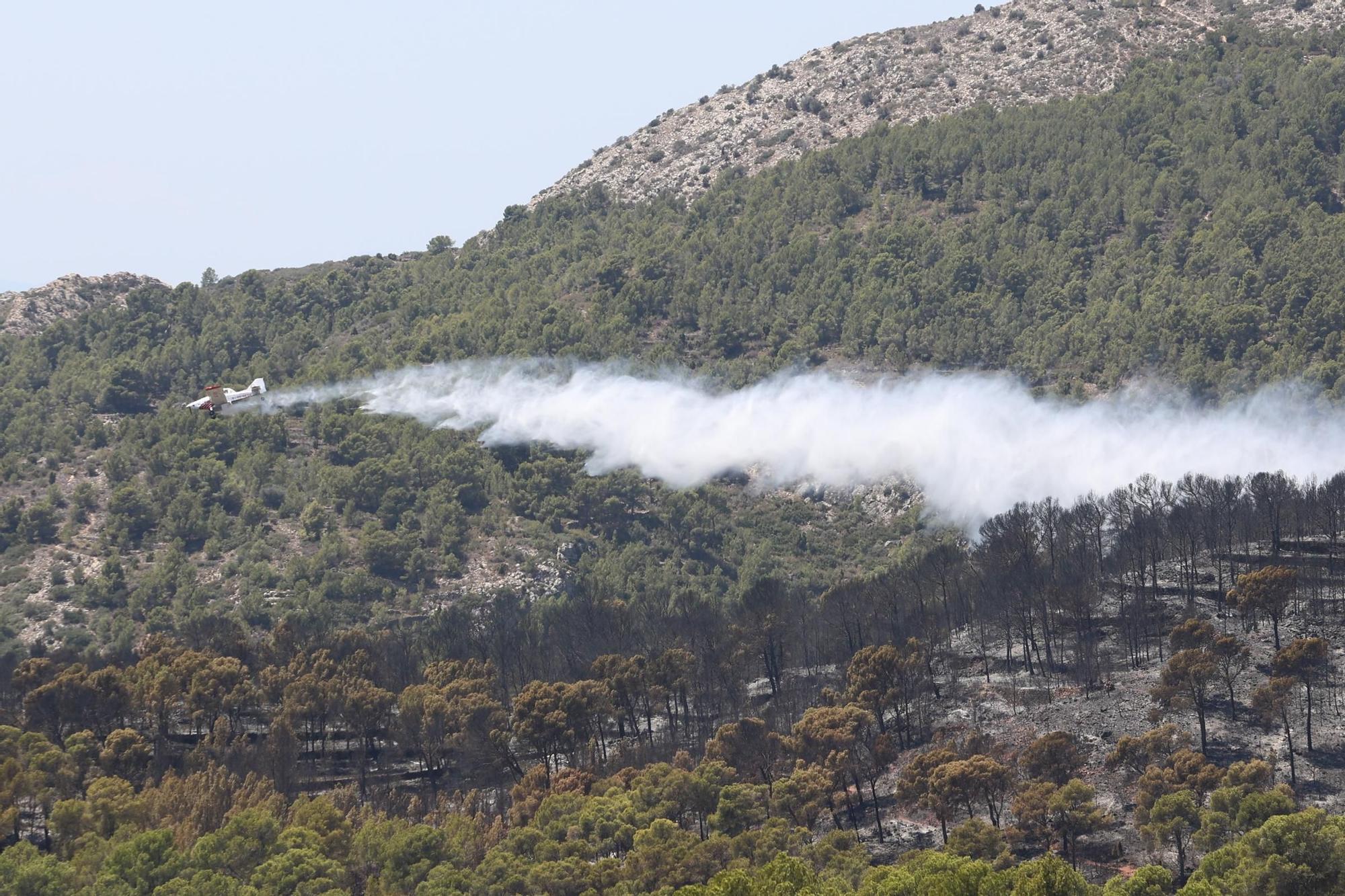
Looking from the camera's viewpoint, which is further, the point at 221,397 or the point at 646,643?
the point at 221,397

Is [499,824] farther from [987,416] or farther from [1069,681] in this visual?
[987,416]

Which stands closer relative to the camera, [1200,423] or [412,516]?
[1200,423]

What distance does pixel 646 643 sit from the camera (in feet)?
431

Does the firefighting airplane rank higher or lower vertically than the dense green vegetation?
higher

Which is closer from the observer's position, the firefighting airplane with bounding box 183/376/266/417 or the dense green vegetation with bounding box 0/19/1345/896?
the dense green vegetation with bounding box 0/19/1345/896

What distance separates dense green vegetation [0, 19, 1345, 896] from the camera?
86.4m

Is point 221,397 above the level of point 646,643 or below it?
above

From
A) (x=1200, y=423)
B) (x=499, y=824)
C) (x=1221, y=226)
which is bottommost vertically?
(x=499, y=824)

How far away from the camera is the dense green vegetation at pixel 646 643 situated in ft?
284

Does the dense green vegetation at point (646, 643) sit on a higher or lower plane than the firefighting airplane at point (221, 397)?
lower

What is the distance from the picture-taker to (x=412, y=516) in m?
176

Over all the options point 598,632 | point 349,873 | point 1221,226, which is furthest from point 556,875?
point 1221,226

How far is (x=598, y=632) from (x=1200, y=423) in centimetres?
5747

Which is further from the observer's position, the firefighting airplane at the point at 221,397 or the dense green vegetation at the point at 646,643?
the firefighting airplane at the point at 221,397
